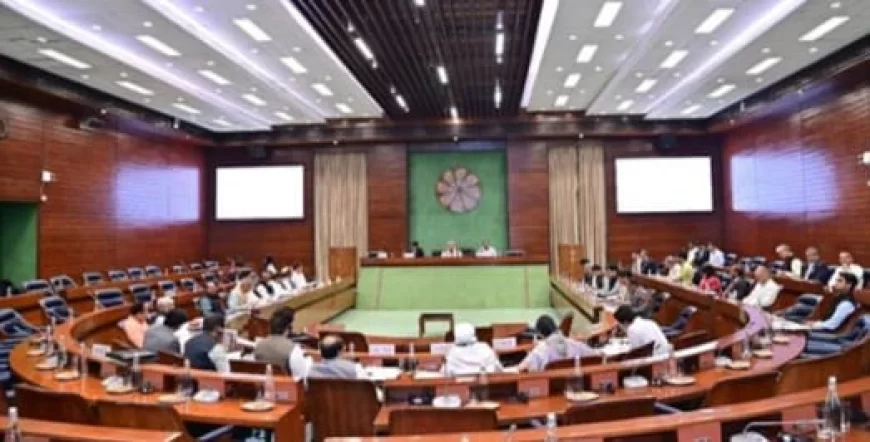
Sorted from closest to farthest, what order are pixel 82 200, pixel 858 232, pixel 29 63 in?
pixel 29 63 → pixel 858 232 → pixel 82 200

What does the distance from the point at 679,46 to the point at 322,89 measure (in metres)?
6.85

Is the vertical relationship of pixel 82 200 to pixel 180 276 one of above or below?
above

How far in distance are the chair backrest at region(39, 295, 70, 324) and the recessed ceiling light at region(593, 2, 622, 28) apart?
322 inches

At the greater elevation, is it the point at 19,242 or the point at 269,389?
the point at 19,242

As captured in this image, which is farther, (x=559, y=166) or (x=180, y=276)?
(x=559, y=166)

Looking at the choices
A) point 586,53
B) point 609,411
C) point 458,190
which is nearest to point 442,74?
point 586,53

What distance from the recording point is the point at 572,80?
13.6m

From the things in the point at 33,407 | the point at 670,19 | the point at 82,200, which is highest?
the point at 670,19

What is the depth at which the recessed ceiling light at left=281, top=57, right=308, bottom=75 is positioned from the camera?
38.6 ft

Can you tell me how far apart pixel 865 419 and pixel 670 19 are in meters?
7.49

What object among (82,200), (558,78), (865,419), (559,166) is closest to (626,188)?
(559,166)

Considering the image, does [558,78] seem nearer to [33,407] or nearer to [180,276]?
[180,276]

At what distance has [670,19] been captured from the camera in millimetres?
9422

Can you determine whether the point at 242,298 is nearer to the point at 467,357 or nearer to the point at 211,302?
the point at 211,302
